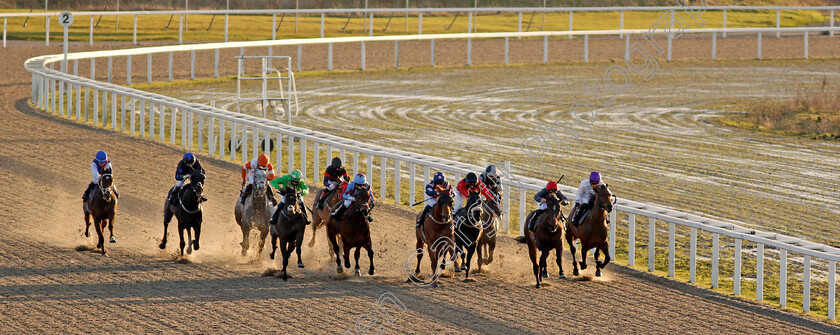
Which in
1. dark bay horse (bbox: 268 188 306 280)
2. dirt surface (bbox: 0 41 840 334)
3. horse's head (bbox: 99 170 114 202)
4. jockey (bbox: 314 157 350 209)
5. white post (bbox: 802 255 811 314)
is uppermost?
jockey (bbox: 314 157 350 209)

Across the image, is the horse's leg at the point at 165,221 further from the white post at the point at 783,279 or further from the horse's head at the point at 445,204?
the white post at the point at 783,279

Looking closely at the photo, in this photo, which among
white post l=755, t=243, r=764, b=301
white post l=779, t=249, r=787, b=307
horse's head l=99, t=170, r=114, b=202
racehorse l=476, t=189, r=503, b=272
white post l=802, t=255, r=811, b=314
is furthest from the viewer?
horse's head l=99, t=170, r=114, b=202

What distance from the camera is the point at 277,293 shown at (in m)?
10.8

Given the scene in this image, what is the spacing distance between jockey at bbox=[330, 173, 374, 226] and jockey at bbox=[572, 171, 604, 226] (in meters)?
2.01

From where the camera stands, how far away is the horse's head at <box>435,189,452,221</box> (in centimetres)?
1061

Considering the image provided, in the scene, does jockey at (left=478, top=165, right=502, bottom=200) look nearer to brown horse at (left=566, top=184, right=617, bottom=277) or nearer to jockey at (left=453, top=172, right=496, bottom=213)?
jockey at (left=453, top=172, right=496, bottom=213)

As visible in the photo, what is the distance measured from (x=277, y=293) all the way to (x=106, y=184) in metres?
2.41

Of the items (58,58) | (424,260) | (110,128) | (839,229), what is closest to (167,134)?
(110,128)

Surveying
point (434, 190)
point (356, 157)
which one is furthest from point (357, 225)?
point (356, 157)

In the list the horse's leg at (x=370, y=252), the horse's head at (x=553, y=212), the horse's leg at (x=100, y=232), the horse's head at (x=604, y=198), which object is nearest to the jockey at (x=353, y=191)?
the horse's leg at (x=370, y=252)

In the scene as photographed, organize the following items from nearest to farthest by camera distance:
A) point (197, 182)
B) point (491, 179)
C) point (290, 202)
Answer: point (290, 202) → point (491, 179) → point (197, 182)

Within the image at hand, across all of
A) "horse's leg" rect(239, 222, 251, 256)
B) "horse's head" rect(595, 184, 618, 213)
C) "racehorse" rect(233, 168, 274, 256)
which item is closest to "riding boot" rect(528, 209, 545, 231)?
"horse's head" rect(595, 184, 618, 213)

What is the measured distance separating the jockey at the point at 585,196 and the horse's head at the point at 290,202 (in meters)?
2.71

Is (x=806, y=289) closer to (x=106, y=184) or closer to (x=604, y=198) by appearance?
(x=604, y=198)
